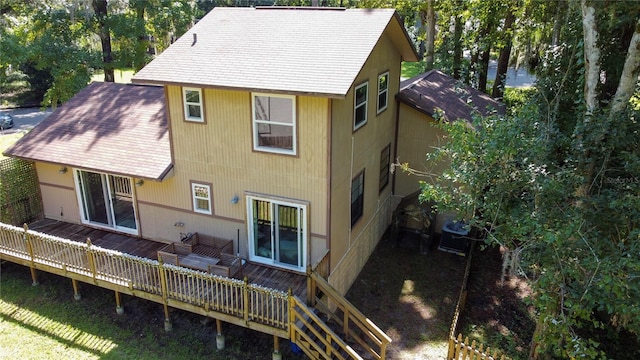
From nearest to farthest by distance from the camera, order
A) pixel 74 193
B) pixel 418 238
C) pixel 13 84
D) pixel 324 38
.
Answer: pixel 324 38 → pixel 74 193 → pixel 418 238 → pixel 13 84

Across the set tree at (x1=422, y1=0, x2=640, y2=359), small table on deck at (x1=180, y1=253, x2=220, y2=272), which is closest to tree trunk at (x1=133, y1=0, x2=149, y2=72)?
small table on deck at (x1=180, y1=253, x2=220, y2=272)

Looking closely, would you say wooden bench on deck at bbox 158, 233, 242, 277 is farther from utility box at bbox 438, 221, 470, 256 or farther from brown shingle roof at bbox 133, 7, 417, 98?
utility box at bbox 438, 221, 470, 256

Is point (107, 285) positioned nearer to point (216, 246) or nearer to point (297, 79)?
point (216, 246)

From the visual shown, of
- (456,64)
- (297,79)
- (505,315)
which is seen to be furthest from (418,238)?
(456,64)

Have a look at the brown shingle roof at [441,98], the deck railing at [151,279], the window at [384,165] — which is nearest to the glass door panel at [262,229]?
the deck railing at [151,279]

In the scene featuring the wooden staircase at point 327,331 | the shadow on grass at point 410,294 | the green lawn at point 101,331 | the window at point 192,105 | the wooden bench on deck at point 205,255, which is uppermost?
the window at point 192,105

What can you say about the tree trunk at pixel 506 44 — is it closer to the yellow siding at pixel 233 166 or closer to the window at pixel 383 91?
the window at pixel 383 91

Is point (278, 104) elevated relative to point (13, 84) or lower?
elevated
